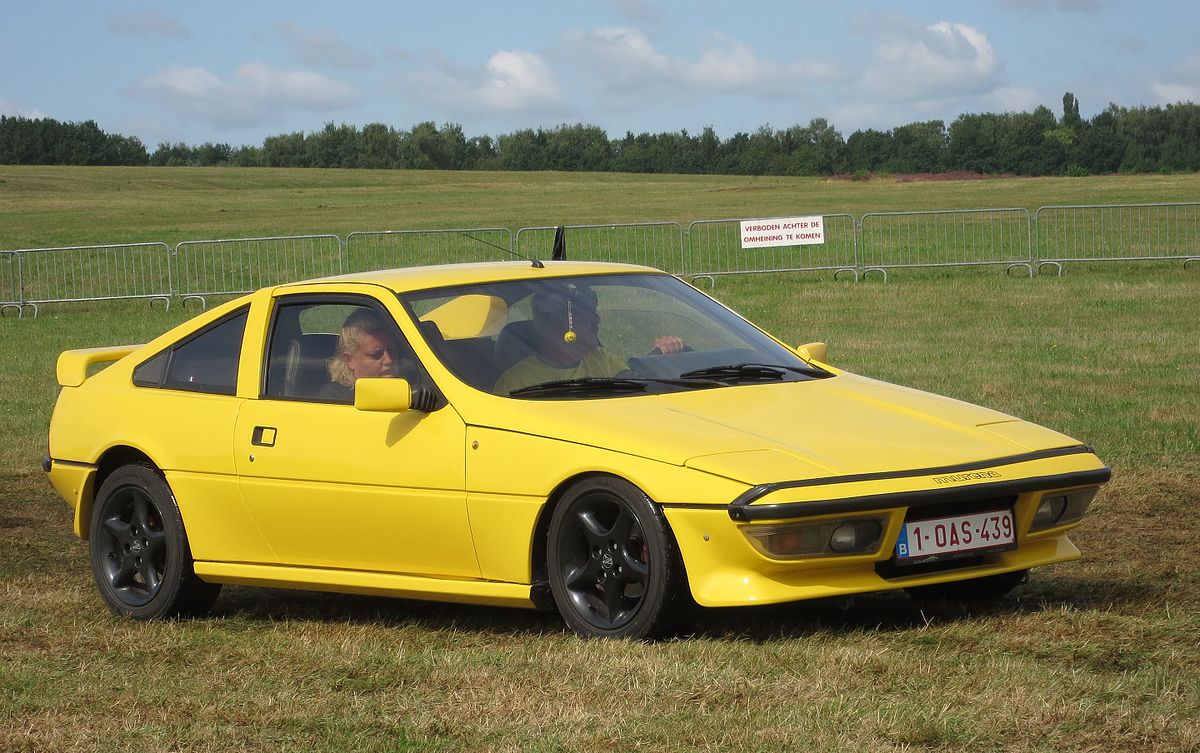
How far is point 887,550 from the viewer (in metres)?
5.74

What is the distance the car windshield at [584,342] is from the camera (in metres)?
6.56

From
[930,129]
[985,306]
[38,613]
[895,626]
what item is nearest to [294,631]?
[38,613]

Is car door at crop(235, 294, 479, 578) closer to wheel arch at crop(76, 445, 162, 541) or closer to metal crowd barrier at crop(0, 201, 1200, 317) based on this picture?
wheel arch at crop(76, 445, 162, 541)

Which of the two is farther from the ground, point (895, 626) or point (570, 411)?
point (570, 411)

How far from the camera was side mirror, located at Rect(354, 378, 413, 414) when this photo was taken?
6.33 m

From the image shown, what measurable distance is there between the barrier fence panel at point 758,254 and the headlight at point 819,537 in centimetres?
2326

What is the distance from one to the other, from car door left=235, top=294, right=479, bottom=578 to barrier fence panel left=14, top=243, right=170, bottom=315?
71.4ft

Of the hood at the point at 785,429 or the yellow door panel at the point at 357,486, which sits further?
the yellow door panel at the point at 357,486

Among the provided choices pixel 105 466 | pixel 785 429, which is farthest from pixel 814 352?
pixel 105 466

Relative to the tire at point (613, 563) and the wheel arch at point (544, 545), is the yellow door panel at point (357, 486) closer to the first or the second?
the wheel arch at point (544, 545)

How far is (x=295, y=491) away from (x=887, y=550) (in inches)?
93.6

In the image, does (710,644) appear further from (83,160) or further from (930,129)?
(930,129)

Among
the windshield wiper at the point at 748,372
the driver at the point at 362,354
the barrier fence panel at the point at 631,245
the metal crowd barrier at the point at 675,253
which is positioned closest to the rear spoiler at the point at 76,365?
the driver at the point at 362,354

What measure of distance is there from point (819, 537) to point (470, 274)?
2176 millimetres
